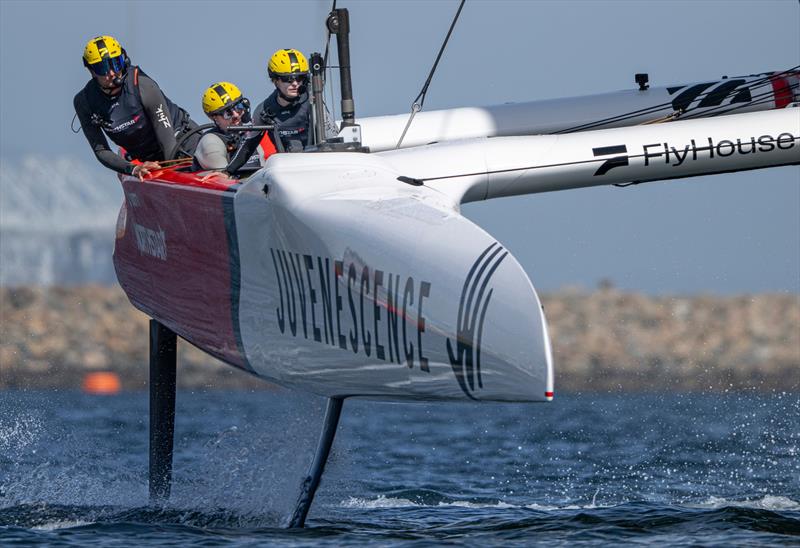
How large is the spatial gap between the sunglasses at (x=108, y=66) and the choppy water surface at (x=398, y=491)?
1.77 metres

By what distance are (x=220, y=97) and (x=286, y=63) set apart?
0.35 meters

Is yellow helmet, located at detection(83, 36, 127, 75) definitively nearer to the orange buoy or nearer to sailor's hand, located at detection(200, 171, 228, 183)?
sailor's hand, located at detection(200, 171, 228, 183)

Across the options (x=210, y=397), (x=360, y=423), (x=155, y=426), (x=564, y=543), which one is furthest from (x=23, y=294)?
(x=564, y=543)

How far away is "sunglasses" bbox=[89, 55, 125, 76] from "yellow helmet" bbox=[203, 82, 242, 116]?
0.45m

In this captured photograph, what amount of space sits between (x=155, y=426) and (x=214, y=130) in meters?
1.82

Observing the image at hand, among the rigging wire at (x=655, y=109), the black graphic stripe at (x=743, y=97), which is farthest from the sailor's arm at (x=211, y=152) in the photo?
the black graphic stripe at (x=743, y=97)

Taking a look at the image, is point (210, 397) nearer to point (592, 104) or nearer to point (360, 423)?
point (360, 423)

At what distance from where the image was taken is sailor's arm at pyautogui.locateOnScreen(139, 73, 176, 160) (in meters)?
7.94

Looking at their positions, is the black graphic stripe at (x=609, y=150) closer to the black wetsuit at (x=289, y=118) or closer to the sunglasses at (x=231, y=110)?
the black wetsuit at (x=289, y=118)

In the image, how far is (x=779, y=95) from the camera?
7496 millimetres

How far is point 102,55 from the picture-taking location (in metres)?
7.74

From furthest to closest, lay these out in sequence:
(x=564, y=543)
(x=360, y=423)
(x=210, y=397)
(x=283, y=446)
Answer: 1. (x=210, y=397)
2. (x=360, y=423)
3. (x=283, y=446)
4. (x=564, y=543)

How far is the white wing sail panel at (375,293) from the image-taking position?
4.98 metres

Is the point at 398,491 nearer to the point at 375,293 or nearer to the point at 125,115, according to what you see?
the point at 125,115
